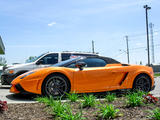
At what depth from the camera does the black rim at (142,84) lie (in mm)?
6922

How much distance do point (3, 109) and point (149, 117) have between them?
257 centimetres

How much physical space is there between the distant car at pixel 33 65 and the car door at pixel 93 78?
419 centimetres

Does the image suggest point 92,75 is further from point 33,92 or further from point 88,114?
point 88,114

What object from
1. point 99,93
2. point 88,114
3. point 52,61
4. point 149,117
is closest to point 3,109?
point 88,114

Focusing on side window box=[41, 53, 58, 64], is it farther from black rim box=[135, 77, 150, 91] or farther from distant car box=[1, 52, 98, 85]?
black rim box=[135, 77, 150, 91]

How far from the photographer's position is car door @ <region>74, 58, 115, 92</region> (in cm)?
638

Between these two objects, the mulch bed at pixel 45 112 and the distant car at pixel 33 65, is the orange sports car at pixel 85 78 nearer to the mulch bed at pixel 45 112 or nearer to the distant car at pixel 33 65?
the mulch bed at pixel 45 112

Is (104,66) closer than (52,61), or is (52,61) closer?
(104,66)

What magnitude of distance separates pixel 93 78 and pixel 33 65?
4565mm

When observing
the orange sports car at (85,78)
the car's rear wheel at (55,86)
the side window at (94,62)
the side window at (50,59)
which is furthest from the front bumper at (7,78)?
the side window at (94,62)

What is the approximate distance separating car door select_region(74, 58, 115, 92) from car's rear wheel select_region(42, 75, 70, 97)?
31cm

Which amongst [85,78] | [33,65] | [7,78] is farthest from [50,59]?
[85,78]

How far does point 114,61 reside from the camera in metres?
7.14

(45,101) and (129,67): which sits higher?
(129,67)
